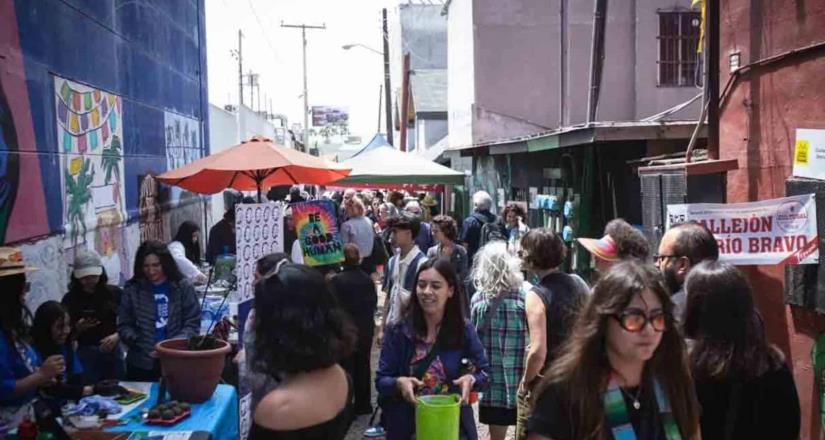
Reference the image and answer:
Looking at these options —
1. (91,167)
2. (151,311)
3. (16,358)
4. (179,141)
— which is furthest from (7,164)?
(179,141)

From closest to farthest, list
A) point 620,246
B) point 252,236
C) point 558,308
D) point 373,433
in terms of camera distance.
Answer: point 558,308 → point 620,246 → point 252,236 → point 373,433

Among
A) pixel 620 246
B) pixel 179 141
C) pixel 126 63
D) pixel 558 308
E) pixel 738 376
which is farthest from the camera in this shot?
pixel 179 141

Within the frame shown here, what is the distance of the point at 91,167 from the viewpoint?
7441mm

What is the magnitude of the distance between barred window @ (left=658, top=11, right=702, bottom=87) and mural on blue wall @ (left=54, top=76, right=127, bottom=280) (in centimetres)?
1489

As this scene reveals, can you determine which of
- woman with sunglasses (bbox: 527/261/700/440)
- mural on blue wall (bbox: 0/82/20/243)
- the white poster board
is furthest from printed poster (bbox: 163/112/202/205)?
woman with sunglasses (bbox: 527/261/700/440)

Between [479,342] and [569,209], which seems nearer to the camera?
[479,342]

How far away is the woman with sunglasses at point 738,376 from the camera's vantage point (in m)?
2.92

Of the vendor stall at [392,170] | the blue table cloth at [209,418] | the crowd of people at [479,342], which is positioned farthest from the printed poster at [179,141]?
the blue table cloth at [209,418]

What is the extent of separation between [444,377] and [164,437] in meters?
1.52

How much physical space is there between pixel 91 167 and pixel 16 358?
3.83 meters

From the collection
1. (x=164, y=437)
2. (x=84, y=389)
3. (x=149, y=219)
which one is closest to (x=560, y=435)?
(x=164, y=437)

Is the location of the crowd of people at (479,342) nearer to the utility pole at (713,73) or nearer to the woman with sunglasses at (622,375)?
the woman with sunglasses at (622,375)

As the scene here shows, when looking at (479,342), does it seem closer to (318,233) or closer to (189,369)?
(189,369)

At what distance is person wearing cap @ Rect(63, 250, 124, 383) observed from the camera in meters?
5.23
